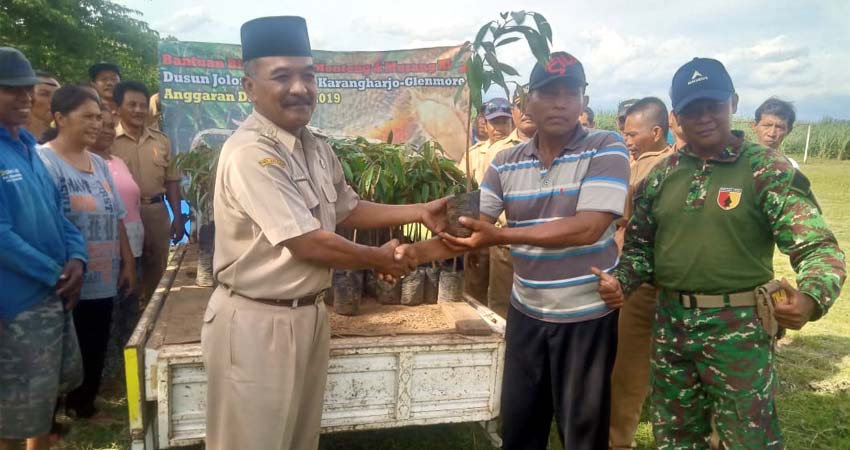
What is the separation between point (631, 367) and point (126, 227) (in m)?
3.30

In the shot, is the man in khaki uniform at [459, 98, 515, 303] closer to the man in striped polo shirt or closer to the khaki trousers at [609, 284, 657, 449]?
the khaki trousers at [609, 284, 657, 449]

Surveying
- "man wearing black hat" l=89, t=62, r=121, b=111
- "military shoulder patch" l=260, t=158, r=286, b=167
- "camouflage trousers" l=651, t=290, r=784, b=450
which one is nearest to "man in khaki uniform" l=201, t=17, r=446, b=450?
"military shoulder patch" l=260, t=158, r=286, b=167

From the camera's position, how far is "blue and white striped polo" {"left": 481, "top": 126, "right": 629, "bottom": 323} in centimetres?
220

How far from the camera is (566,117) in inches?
89.3

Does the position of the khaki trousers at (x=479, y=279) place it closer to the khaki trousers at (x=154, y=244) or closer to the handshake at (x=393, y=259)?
the handshake at (x=393, y=259)

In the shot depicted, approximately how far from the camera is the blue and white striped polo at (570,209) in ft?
7.21

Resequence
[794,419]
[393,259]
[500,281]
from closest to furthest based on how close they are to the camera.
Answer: [393,259]
[794,419]
[500,281]

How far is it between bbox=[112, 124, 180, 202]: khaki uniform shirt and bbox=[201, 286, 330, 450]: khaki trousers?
2.84 metres

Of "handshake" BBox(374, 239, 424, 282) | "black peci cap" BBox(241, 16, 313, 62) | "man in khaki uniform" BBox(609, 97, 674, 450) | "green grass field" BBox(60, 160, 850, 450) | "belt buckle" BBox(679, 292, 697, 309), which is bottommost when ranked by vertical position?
"green grass field" BBox(60, 160, 850, 450)

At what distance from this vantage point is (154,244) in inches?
175

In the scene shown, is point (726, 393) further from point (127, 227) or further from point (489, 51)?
point (127, 227)

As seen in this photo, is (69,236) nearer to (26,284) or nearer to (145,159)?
(26,284)

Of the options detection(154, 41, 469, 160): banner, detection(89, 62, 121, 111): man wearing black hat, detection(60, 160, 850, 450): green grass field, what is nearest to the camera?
detection(60, 160, 850, 450): green grass field

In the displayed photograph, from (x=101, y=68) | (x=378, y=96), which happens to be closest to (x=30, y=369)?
(x=101, y=68)
